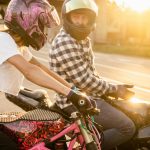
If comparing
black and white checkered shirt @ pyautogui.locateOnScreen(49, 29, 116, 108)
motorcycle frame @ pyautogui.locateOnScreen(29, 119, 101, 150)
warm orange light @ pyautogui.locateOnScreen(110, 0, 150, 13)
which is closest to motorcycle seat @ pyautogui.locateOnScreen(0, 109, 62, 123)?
motorcycle frame @ pyautogui.locateOnScreen(29, 119, 101, 150)

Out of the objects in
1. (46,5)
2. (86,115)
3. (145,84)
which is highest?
(46,5)

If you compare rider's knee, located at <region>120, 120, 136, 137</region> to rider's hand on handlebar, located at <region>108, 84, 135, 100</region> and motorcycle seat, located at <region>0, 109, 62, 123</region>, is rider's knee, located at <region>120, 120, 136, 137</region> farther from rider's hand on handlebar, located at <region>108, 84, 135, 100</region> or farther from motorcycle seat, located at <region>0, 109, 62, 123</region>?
motorcycle seat, located at <region>0, 109, 62, 123</region>

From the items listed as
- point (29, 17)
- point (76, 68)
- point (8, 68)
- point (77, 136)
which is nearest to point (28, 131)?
point (77, 136)

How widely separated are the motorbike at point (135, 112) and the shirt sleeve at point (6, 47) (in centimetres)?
83

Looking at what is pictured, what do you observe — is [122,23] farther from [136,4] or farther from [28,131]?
[28,131]

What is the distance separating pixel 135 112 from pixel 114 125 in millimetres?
235

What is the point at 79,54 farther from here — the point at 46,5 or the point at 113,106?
the point at 46,5

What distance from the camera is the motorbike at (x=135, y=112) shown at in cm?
372

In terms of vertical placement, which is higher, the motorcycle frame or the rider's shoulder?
the rider's shoulder

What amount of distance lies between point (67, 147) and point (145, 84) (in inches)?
418

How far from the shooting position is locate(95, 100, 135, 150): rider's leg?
3.80 meters

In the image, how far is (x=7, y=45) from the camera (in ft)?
9.64

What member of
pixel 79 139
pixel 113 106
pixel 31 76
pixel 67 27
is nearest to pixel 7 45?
pixel 31 76

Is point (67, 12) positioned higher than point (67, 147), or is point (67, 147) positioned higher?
point (67, 12)
